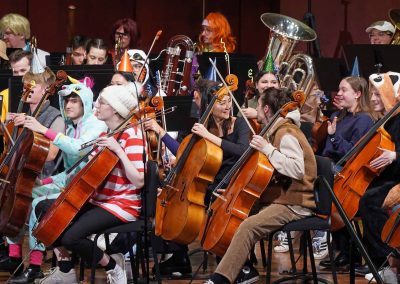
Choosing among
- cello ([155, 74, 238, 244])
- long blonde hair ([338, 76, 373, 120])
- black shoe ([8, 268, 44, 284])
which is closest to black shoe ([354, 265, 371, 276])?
long blonde hair ([338, 76, 373, 120])

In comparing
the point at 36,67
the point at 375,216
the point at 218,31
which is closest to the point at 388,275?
the point at 375,216

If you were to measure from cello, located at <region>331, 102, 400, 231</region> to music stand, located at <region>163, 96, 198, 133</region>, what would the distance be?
0.98 metres

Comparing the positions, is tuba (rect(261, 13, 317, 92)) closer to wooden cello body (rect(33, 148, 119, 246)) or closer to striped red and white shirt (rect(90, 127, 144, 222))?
striped red and white shirt (rect(90, 127, 144, 222))

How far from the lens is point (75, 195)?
16.8 feet

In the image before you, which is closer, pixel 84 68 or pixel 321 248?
pixel 84 68

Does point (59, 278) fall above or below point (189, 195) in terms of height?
below

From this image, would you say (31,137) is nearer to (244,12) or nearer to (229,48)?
(229,48)

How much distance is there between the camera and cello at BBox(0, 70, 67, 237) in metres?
5.50

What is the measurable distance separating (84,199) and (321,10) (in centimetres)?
499

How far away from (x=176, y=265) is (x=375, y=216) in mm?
1264

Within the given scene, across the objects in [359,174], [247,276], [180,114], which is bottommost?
[247,276]

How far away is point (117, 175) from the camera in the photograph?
205 inches

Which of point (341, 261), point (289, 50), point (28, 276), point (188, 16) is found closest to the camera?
point (28, 276)

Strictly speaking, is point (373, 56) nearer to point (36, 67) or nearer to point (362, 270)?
point (362, 270)
